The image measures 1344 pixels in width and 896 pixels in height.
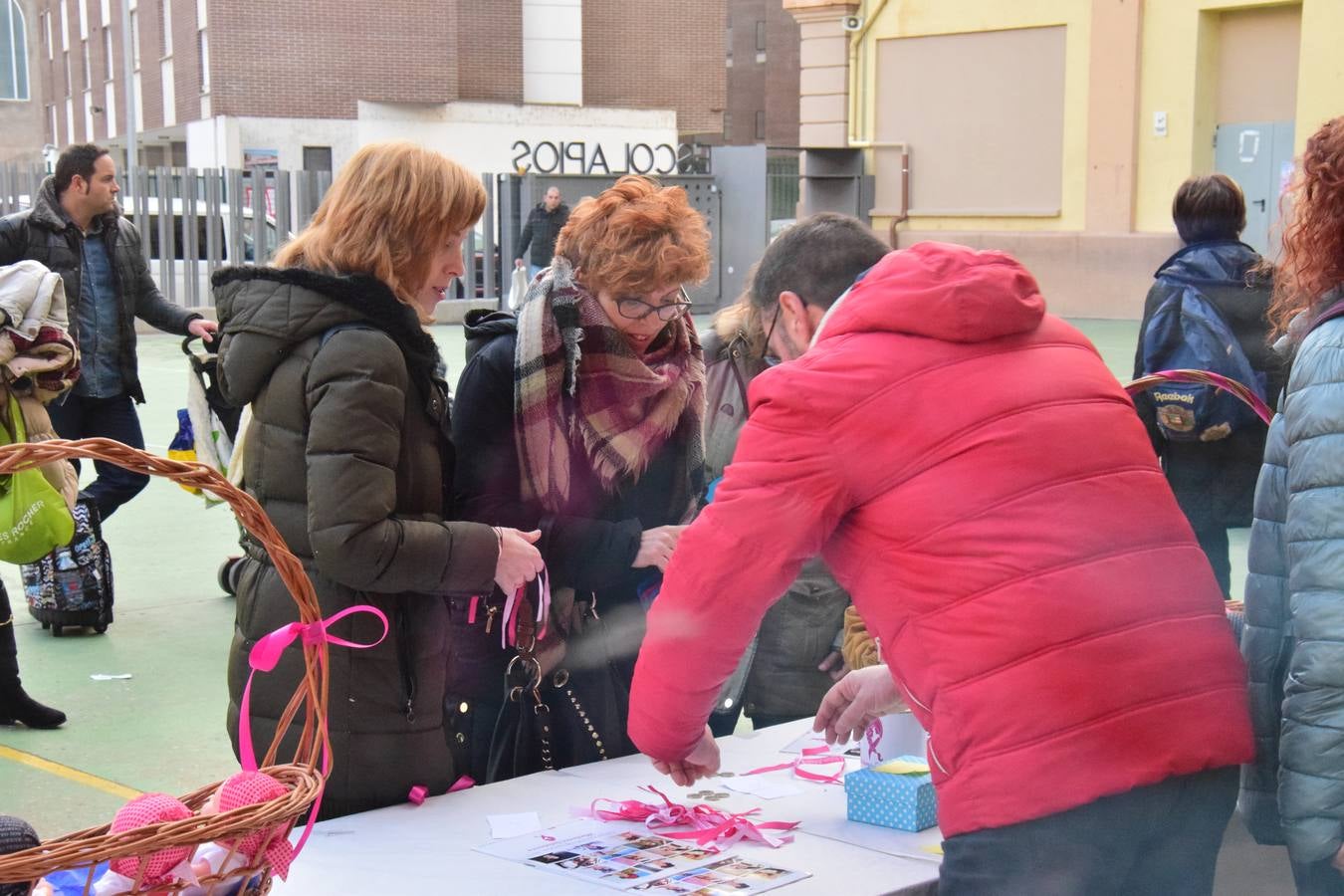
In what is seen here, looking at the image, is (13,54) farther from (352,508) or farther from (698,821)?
(698,821)

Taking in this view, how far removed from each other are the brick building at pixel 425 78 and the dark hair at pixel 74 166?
26753mm

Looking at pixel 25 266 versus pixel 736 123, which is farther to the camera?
pixel 736 123

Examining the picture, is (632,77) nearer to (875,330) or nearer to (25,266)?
(25,266)

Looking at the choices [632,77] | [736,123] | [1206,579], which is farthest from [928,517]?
[736,123]

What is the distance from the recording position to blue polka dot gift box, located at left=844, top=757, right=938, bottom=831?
95.2 inches

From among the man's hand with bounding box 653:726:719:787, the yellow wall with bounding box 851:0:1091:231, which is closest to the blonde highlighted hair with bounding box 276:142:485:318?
the man's hand with bounding box 653:726:719:787

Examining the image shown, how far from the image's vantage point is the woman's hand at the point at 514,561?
2654mm

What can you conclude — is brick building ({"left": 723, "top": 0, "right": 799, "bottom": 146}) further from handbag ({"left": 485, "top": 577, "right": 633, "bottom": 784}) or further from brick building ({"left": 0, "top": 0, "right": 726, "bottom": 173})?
handbag ({"left": 485, "top": 577, "right": 633, "bottom": 784})

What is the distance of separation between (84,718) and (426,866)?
10.6 feet

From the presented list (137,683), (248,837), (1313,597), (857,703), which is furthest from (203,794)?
(137,683)

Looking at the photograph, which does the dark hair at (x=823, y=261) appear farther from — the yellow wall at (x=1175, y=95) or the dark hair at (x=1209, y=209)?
the yellow wall at (x=1175, y=95)

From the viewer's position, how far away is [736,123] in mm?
58594

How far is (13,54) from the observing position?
4997cm

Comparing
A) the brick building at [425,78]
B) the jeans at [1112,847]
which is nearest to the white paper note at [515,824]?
the jeans at [1112,847]
